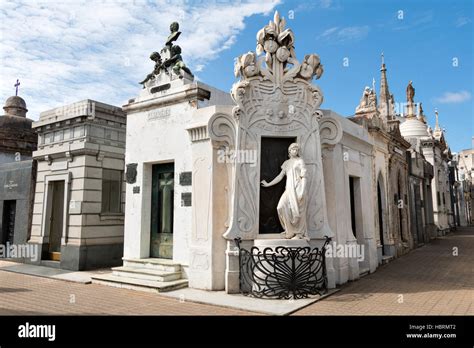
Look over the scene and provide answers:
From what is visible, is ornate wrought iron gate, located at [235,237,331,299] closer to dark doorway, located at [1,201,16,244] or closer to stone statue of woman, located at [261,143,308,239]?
stone statue of woman, located at [261,143,308,239]

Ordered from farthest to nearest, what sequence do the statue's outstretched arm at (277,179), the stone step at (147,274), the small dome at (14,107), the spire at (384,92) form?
the spire at (384,92)
the small dome at (14,107)
the stone step at (147,274)
the statue's outstretched arm at (277,179)

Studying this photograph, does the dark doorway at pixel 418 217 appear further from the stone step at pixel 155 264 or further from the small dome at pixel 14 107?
the small dome at pixel 14 107

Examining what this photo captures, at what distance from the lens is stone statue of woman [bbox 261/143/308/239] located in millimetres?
7402

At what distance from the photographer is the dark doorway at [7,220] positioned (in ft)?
46.9

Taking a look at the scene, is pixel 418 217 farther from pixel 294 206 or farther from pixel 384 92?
pixel 384 92

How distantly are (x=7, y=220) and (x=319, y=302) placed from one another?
45.3 ft

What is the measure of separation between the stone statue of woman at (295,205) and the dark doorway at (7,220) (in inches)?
493

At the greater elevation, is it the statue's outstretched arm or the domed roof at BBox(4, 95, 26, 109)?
the domed roof at BBox(4, 95, 26, 109)

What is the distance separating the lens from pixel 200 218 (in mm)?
7984

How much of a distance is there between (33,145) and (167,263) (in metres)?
15.6

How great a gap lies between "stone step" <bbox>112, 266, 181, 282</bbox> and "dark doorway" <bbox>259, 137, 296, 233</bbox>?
96.0 inches

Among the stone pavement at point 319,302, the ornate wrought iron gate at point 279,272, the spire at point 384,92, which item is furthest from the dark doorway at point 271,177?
the spire at point 384,92

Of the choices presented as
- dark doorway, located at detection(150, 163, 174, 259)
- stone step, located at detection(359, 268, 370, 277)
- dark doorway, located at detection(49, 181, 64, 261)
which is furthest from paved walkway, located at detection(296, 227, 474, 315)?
dark doorway, located at detection(49, 181, 64, 261)
